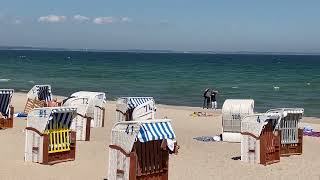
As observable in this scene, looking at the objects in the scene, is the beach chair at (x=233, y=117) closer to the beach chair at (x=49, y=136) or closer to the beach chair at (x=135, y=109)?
the beach chair at (x=135, y=109)

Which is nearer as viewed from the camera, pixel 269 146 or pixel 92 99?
pixel 269 146

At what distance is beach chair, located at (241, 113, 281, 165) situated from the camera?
16812 mm

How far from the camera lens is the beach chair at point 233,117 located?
20.7 meters

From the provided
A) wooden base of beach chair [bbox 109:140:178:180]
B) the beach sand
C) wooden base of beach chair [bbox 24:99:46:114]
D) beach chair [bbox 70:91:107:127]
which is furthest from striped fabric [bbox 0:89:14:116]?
wooden base of beach chair [bbox 109:140:178:180]

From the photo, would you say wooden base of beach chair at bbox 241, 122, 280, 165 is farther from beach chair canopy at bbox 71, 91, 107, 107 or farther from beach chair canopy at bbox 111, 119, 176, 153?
beach chair canopy at bbox 71, 91, 107, 107

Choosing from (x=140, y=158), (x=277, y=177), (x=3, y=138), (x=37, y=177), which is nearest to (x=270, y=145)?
(x=277, y=177)

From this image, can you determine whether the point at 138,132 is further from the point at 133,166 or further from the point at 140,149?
the point at 133,166

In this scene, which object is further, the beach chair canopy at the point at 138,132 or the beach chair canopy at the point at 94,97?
the beach chair canopy at the point at 94,97

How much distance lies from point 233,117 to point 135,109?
13.2ft

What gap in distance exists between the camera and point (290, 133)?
61.9ft

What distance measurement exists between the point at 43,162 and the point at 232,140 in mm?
8468

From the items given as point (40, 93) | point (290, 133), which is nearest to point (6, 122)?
point (40, 93)

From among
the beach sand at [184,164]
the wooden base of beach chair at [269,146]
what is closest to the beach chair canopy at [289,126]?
the beach sand at [184,164]

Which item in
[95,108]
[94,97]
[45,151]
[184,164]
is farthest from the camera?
[95,108]
